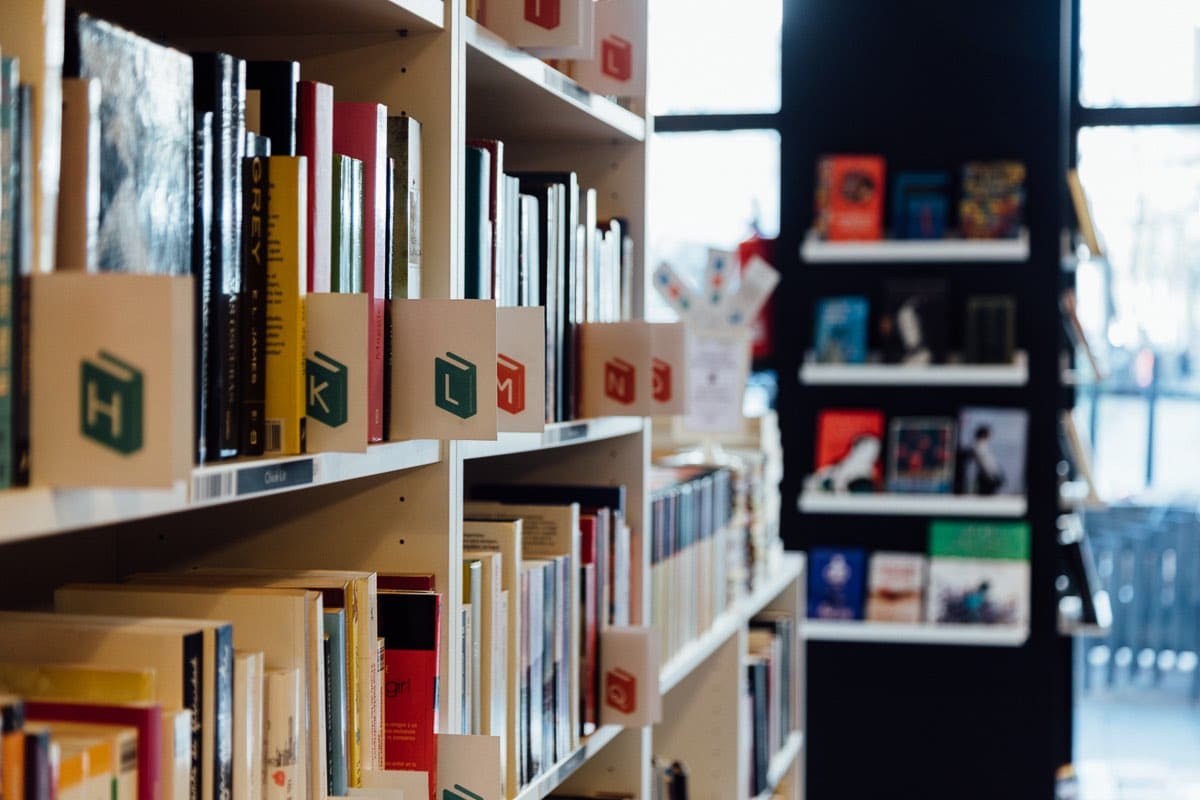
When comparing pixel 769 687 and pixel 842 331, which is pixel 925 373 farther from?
pixel 769 687

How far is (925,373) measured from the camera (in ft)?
14.9

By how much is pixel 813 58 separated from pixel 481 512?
3.34 meters

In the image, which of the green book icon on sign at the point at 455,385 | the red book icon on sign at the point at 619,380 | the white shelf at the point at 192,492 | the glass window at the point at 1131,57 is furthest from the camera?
the glass window at the point at 1131,57

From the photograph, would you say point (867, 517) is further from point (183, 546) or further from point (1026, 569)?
point (183, 546)

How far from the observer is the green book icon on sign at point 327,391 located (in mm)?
1077

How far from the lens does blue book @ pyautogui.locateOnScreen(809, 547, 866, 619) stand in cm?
470

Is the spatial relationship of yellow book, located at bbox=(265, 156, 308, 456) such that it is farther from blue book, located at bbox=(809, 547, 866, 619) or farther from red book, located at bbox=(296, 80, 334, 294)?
blue book, located at bbox=(809, 547, 866, 619)

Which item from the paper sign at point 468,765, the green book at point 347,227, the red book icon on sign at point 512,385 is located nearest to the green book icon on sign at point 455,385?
the green book at point 347,227

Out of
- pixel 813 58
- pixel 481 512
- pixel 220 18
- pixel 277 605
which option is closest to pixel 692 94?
pixel 813 58

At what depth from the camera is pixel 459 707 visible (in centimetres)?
143

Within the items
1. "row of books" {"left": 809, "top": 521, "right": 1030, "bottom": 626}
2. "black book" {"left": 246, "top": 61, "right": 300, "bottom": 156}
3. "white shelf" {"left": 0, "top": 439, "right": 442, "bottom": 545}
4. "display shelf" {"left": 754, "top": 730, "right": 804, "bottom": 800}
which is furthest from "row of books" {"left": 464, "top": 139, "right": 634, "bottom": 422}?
"row of books" {"left": 809, "top": 521, "right": 1030, "bottom": 626}

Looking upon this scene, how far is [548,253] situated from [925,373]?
3.02 m

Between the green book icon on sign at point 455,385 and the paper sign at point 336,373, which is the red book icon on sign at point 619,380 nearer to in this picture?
the green book icon on sign at point 455,385

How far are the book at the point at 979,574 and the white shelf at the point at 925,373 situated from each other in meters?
0.47
